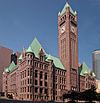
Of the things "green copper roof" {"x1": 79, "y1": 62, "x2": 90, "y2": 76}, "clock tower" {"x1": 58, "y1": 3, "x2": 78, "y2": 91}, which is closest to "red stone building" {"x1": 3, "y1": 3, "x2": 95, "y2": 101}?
"clock tower" {"x1": 58, "y1": 3, "x2": 78, "y2": 91}

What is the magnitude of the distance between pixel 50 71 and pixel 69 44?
995 inches

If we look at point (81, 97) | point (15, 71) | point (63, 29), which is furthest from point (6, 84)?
point (81, 97)

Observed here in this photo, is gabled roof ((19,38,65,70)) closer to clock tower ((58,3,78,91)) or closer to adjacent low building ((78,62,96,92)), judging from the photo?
clock tower ((58,3,78,91))

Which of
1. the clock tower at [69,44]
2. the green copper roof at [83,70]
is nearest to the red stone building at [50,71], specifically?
the clock tower at [69,44]

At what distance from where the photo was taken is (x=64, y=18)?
169 meters

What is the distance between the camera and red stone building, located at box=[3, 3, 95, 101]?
444ft

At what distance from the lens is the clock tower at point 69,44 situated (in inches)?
6368

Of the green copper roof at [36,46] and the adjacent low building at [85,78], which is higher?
the green copper roof at [36,46]

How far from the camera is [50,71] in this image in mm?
146375

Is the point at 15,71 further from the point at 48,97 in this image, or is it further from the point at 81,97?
the point at 81,97

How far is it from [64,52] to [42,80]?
31.3 m

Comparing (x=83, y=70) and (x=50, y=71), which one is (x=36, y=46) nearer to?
(x=50, y=71)

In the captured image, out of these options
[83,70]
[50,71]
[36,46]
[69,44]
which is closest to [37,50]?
[36,46]

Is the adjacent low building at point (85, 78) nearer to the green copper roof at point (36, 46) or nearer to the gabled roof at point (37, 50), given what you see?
the gabled roof at point (37, 50)
